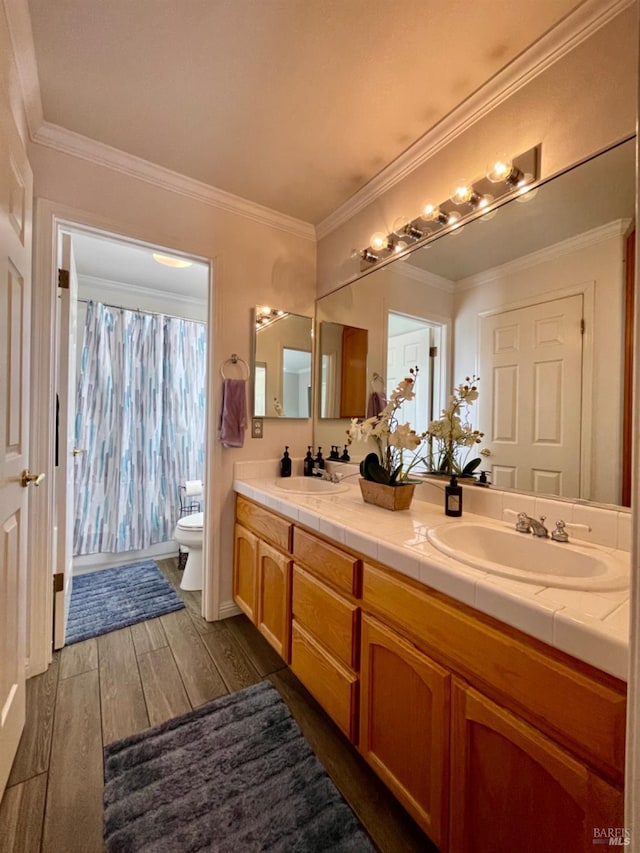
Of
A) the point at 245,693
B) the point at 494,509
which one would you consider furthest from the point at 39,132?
the point at 245,693

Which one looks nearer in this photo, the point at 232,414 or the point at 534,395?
the point at 534,395

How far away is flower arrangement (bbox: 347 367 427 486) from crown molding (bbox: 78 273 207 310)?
2008mm

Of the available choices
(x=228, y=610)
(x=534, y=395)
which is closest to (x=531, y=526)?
(x=534, y=395)

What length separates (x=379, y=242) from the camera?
1.82 metres

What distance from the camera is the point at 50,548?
5.40ft

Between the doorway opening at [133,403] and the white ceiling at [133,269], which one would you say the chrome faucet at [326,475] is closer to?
the doorway opening at [133,403]

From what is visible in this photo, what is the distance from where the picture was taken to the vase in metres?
1.44

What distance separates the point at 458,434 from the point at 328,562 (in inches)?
29.2

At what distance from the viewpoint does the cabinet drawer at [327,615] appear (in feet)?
3.82

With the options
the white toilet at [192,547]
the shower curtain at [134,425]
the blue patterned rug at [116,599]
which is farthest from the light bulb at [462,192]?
the blue patterned rug at [116,599]

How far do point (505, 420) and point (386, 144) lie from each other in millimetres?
1361

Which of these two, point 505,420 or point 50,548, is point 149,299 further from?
point 505,420

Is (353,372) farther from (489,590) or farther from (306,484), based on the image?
(489,590)

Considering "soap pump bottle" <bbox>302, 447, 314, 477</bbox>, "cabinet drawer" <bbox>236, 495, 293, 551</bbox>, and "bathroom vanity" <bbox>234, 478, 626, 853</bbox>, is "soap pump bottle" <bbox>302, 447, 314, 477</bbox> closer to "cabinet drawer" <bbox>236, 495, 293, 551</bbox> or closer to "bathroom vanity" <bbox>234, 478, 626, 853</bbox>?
"cabinet drawer" <bbox>236, 495, 293, 551</bbox>
